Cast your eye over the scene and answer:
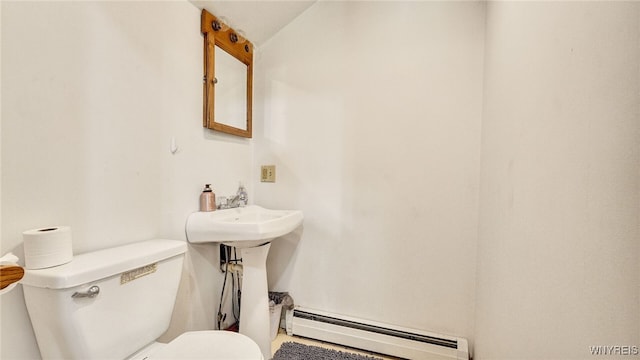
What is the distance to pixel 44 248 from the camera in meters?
0.75

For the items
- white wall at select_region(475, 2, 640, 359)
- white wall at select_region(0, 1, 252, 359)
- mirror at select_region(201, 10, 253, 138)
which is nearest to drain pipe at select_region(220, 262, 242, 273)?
white wall at select_region(0, 1, 252, 359)

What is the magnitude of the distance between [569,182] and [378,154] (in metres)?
1.14

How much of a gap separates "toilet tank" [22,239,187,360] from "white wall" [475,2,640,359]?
1128mm

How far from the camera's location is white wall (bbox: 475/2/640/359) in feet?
1.17

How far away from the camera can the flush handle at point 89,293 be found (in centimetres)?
Result: 74

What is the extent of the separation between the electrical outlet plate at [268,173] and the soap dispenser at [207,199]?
0.46 m

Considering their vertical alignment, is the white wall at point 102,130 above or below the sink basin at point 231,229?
above

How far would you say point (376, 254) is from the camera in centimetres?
163

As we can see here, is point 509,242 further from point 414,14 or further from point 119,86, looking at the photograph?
point 119,86

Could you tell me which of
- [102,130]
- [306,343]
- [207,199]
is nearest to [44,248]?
[102,130]

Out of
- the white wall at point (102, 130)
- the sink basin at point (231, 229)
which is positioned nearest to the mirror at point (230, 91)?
the white wall at point (102, 130)

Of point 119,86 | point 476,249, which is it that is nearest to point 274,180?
point 119,86

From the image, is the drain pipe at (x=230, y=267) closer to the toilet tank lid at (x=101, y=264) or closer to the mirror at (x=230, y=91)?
the toilet tank lid at (x=101, y=264)

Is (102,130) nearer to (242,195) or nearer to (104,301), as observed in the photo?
(104,301)
